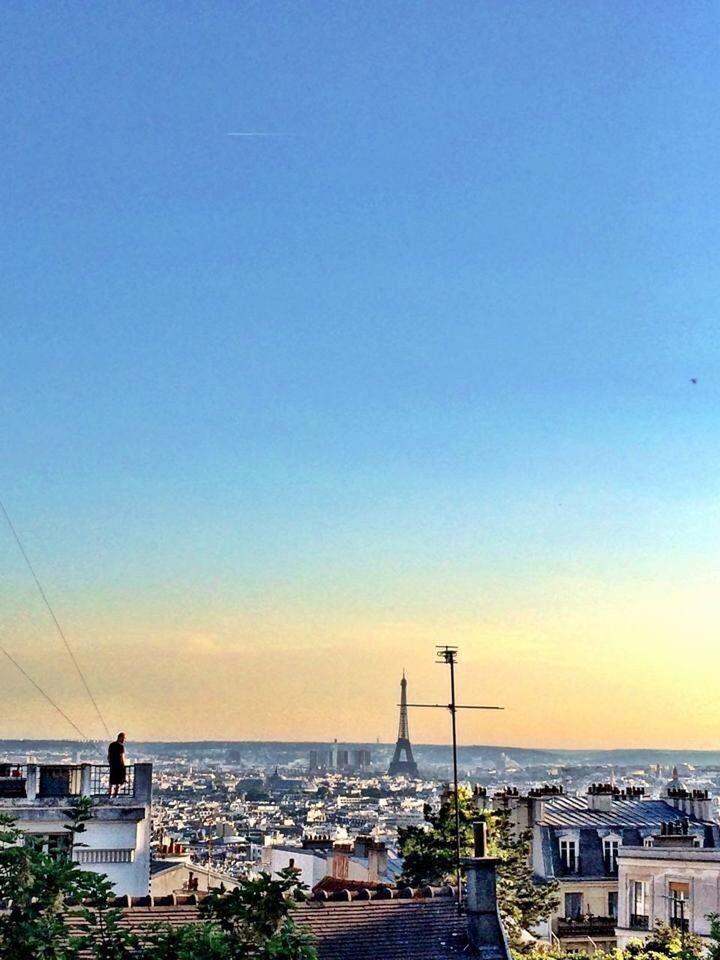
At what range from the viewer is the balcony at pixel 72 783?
22.3 m

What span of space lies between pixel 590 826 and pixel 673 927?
32.1ft

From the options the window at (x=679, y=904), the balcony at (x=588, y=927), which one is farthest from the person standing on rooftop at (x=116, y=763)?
the balcony at (x=588, y=927)

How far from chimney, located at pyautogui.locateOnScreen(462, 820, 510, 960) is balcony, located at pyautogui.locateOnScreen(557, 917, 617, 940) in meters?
23.1

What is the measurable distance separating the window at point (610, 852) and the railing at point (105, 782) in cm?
2424

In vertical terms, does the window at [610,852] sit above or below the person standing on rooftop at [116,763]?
below

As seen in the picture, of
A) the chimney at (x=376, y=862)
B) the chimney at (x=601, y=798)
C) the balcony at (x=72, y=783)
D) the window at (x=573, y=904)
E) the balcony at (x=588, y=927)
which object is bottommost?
the balcony at (x=588, y=927)

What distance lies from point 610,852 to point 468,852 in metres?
12.5

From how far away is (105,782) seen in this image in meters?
22.9

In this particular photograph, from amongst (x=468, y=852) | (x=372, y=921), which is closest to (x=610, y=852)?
(x=468, y=852)

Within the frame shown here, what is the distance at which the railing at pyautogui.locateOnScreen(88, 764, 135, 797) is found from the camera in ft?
74.2

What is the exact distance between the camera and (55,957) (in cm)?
1295

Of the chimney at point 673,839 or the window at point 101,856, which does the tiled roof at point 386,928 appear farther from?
the chimney at point 673,839

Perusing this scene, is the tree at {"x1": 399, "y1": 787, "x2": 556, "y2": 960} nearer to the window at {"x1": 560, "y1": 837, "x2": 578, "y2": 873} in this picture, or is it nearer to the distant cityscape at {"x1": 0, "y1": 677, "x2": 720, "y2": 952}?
the distant cityscape at {"x1": 0, "y1": 677, "x2": 720, "y2": 952}

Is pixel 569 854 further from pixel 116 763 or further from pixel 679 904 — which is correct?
pixel 116 763
